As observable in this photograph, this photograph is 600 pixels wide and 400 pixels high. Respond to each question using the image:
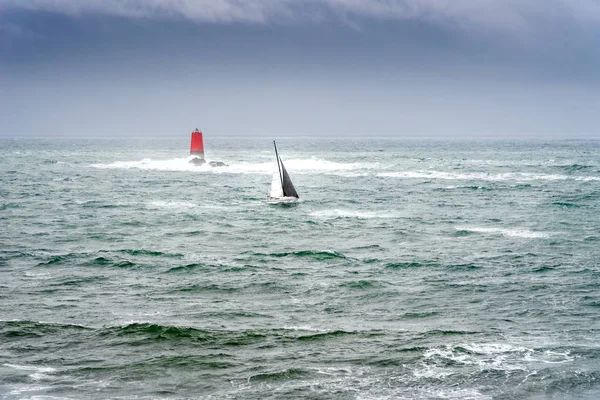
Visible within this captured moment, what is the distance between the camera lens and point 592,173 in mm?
89938

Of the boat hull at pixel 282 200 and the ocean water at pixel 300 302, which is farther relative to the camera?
the boat hull at pixel 282 200

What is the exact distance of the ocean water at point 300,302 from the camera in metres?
17.8

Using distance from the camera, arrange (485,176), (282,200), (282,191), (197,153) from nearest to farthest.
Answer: (282,200), (282,191), (485,176), (197,153)

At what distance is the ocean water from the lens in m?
17.8

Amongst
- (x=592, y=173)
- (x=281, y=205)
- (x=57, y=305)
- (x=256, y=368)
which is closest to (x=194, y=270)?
(x=57, y=305)

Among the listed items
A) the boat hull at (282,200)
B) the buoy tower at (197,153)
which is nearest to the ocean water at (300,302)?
the boat hull at (282,200)

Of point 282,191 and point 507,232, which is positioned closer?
point 507,232

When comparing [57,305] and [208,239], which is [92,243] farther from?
[57,305]

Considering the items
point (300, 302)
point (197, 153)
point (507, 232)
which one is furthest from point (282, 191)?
point (197, 153)

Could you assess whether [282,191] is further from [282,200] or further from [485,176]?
[485,176]

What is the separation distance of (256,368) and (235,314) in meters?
5.16

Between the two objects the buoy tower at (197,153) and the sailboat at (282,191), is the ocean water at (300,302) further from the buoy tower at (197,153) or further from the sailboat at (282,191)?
the buoy tower at (197,153)

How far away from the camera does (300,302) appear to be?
83.1 ft

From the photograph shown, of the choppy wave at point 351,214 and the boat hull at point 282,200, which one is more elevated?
the boat hull at point 282,200
